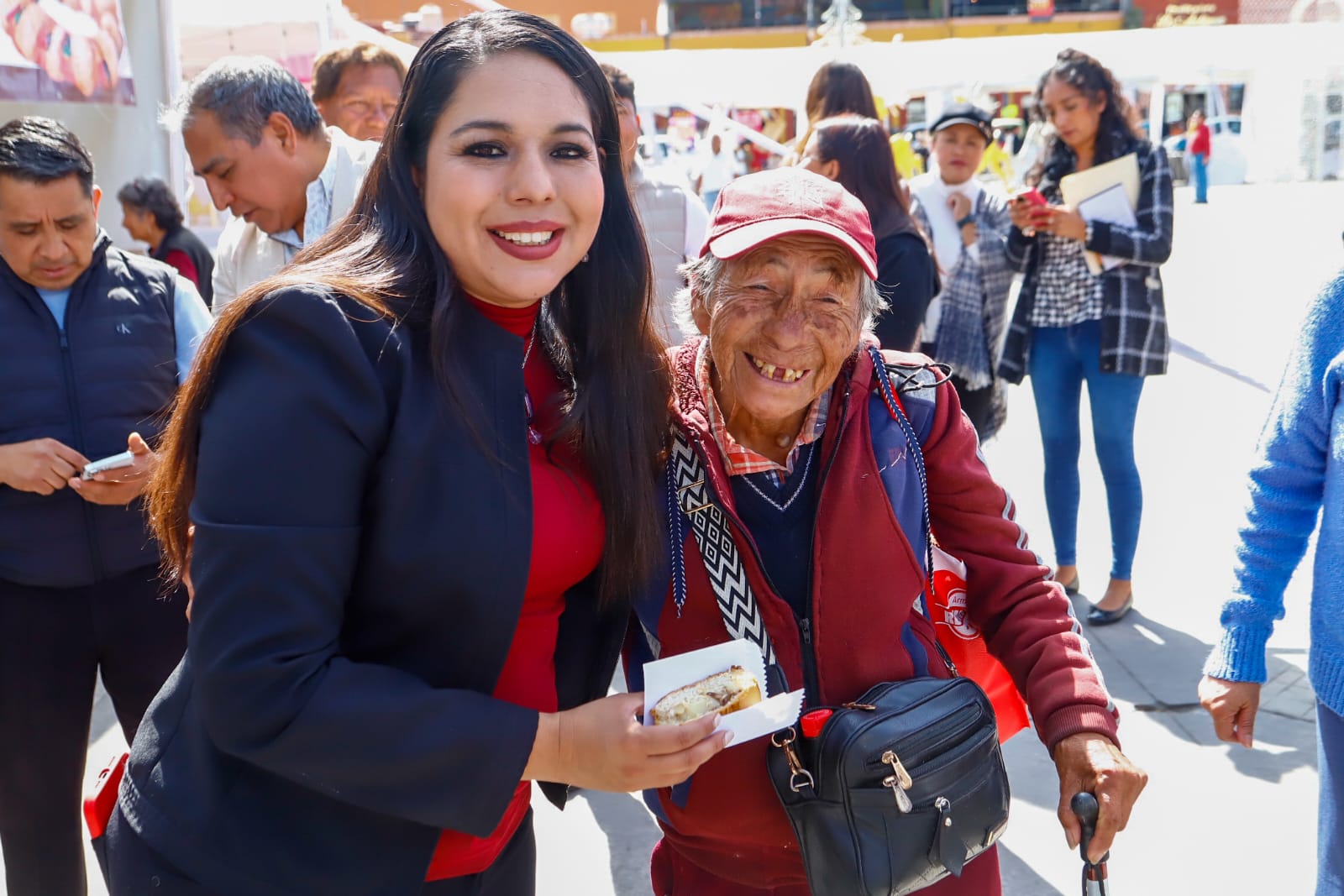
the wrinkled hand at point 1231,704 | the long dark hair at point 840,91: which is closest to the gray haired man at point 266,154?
the wrinkled hand at point 1231,704

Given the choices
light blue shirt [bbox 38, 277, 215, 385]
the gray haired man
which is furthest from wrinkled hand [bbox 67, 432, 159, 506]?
the gray haired man

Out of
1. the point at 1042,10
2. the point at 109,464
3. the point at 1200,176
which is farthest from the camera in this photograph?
the point at 1042,10

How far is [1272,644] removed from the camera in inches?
179

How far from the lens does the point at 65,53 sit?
5.97m

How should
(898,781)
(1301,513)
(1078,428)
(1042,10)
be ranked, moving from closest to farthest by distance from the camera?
(898,781) < (1301,513) < (1078,428) < (1042,10)

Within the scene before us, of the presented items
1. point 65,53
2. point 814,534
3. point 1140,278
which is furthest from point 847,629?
point 65,53

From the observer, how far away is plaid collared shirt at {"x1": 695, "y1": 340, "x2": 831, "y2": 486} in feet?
6.15

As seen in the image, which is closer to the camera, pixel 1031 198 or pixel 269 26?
pixel 1031 198

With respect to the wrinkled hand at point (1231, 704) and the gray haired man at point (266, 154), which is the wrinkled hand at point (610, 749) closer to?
the wrinkled hand at point (1231, 704)

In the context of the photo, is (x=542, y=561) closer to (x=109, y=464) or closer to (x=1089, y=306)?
(x=109, y=464)

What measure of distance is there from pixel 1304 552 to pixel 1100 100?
3.13m

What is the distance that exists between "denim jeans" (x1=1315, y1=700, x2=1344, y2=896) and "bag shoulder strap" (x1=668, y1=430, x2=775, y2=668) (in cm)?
97

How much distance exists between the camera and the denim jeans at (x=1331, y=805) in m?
1.90

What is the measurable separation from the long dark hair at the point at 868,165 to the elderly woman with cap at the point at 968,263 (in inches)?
33.0
